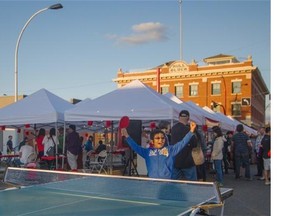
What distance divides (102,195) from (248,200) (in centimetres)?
552

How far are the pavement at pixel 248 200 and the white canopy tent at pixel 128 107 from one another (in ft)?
9.02

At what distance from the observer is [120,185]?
4422 mm

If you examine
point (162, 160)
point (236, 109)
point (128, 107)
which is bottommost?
point (162, 160)

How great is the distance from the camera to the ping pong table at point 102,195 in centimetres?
315

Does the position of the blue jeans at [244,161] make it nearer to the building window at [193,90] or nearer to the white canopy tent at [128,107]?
the white canopy tent at [128,107]

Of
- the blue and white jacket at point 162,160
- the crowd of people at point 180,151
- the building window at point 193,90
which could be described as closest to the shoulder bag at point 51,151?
the crowd of people at point 180,151

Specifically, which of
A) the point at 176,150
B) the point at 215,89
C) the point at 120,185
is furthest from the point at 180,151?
the point at 215,89

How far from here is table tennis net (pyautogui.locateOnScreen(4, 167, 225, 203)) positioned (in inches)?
144

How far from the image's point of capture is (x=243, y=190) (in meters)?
10.2

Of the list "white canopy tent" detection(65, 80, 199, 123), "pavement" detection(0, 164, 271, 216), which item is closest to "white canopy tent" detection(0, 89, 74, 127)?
"white canopy tent" detection(65, 80, 199, 123)

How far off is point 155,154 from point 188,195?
4.42 feet

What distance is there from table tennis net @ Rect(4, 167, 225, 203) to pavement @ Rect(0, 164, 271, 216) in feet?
3.53

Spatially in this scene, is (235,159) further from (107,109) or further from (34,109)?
(34,109)

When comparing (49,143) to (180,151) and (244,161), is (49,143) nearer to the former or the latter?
(244,161)
